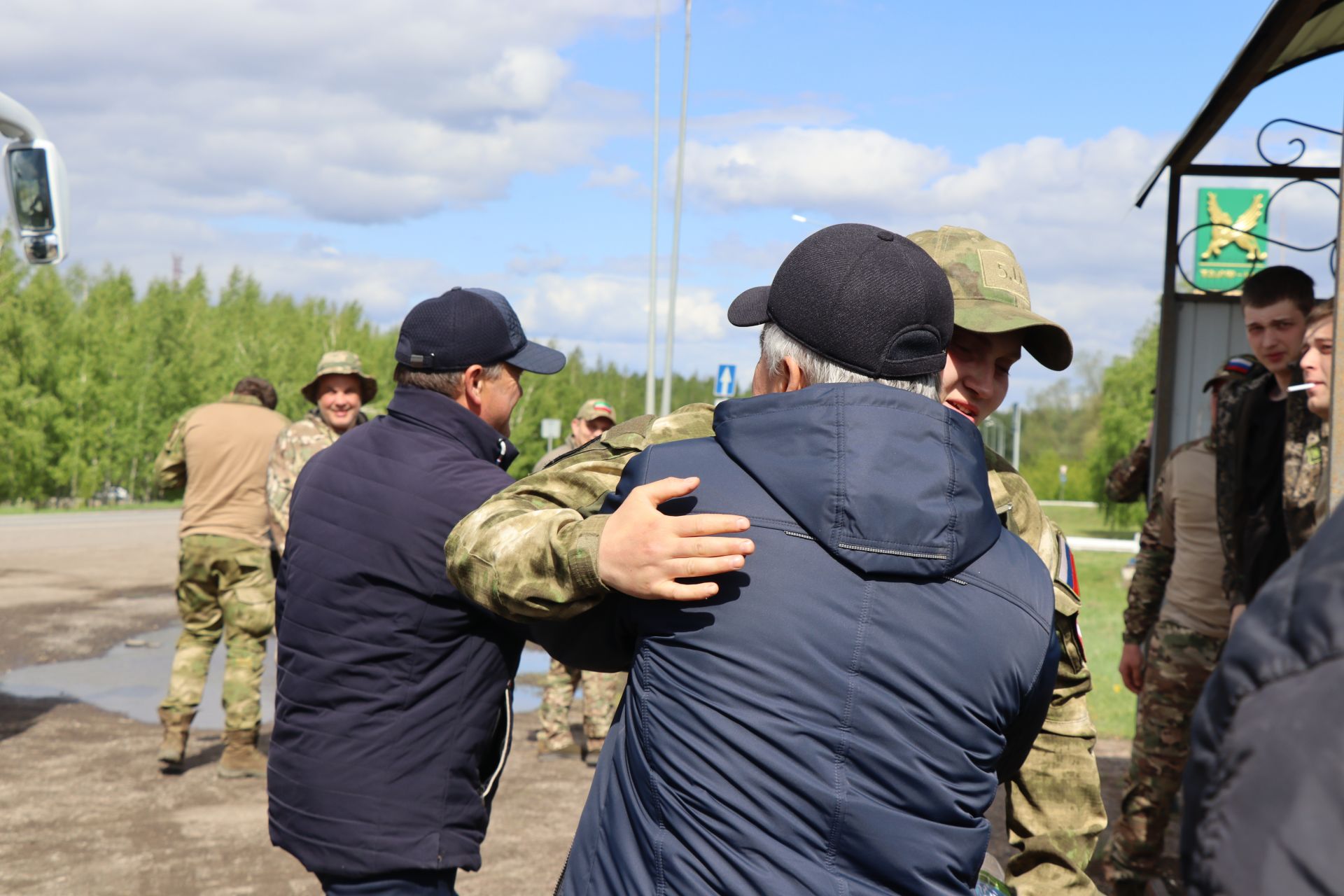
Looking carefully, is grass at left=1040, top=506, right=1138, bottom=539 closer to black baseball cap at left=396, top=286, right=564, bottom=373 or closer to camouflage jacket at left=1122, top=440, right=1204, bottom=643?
camouflage jacket at left=1122, top=440, right=1204, bottom=643

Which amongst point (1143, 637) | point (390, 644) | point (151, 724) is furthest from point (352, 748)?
point (151, 724)

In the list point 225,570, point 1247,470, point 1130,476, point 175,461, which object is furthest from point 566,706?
point 1247,470

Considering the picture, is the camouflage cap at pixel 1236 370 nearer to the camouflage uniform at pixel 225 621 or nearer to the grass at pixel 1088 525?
the camouflage uniform at pixel 225 621

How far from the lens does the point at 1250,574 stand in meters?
4.43

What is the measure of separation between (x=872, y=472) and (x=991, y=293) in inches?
36.5

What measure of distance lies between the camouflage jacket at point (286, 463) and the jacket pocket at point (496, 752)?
4.18 meters

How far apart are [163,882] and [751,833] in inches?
174

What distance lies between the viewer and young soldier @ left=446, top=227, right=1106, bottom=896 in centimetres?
157

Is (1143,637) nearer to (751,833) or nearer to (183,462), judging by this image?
(751,833)

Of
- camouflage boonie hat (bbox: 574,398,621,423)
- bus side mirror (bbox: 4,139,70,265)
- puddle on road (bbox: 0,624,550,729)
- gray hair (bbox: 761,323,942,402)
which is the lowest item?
puddle on road (bbox: 0,624,550,729)

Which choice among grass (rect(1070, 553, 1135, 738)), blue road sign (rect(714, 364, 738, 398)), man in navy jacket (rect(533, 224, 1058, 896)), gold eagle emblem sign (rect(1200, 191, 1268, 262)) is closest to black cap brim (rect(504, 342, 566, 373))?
man in navy jacket (rect(533, 224, 1058, 896))

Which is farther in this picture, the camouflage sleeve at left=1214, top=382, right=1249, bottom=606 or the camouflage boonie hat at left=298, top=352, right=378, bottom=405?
the camouflage boonie hat at left=298, top=352, right=378, bottom=405

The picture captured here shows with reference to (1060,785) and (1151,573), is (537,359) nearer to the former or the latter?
(1060,785)

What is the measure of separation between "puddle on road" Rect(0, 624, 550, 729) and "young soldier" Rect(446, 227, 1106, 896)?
5861 millimetres
